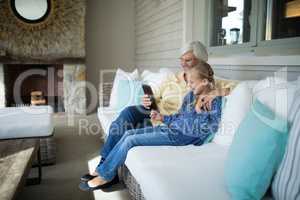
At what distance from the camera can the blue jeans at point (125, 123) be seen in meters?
2.31

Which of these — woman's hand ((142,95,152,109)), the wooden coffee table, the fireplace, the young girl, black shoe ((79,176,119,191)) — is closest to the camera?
the wooden coffee table

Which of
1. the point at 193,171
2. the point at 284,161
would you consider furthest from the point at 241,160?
the point at 193,171

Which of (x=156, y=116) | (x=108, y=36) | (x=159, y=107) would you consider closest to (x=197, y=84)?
(x=156, y=116)

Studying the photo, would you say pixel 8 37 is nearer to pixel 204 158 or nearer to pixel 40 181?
pixel 40 181

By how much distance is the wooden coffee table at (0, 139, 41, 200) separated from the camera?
137 cm

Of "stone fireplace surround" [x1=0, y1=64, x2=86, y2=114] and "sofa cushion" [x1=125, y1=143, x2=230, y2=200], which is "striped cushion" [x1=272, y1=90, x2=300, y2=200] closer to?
"sofa cushion" [x1=125, y1=143, x2=230, y2=200]

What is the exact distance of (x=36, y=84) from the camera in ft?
18.4

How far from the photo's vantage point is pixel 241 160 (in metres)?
1.18

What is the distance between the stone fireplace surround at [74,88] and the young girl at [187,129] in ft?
11.1

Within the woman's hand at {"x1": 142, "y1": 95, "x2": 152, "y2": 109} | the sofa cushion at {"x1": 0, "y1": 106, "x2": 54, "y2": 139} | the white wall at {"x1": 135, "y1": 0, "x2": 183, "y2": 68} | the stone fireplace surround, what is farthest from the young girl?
the stone fireplace surround

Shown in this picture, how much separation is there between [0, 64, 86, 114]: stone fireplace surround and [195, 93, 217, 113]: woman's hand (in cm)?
370

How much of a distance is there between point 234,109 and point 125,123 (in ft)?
3.37

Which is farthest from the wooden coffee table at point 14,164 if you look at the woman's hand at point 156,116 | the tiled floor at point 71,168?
the woman's hand at point 156,116

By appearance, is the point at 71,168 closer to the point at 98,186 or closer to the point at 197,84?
the point at 98,186
